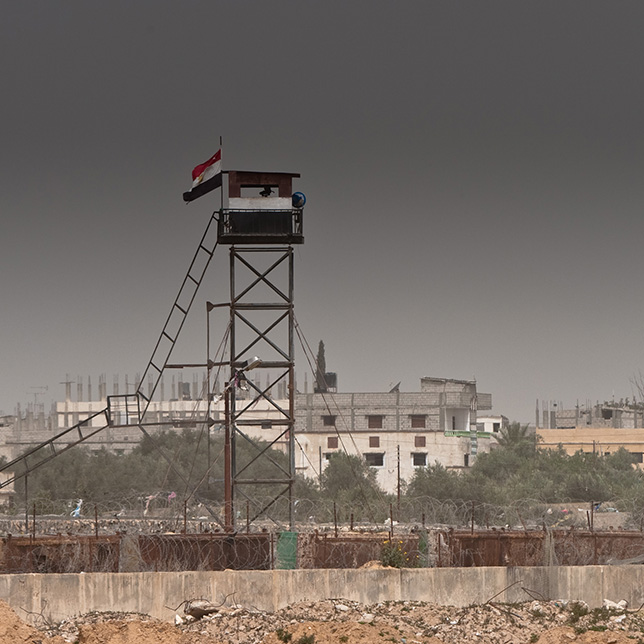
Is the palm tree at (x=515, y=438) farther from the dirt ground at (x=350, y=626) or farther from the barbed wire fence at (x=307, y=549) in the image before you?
the dirt ground at (x=350, y=626)

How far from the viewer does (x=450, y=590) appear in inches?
1065

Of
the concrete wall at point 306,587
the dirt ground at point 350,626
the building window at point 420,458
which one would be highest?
the building window at point 420,458

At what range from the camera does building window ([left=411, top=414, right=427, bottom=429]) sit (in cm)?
8488

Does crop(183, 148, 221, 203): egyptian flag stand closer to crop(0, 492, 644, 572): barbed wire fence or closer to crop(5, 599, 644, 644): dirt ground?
crop(0, 492, 644, 572): barbed wire fence

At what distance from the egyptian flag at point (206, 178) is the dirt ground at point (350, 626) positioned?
1187cm

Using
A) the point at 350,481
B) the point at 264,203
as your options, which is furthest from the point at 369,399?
the point at 264,203

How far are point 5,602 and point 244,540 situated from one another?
5.89m

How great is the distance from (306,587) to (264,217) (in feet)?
33.5

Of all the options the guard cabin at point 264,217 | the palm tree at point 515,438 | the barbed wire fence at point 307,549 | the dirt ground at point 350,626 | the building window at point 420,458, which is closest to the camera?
the dirt ground at point 350,626

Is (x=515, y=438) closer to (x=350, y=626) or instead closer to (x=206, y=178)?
(x=206, y=178)

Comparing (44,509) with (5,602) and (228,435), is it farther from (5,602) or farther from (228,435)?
(5,602)

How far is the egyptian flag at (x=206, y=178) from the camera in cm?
3212

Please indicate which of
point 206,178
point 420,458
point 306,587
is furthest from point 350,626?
point 420,458

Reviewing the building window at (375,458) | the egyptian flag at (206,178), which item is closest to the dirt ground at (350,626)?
the egyptian flag at (206,178)
